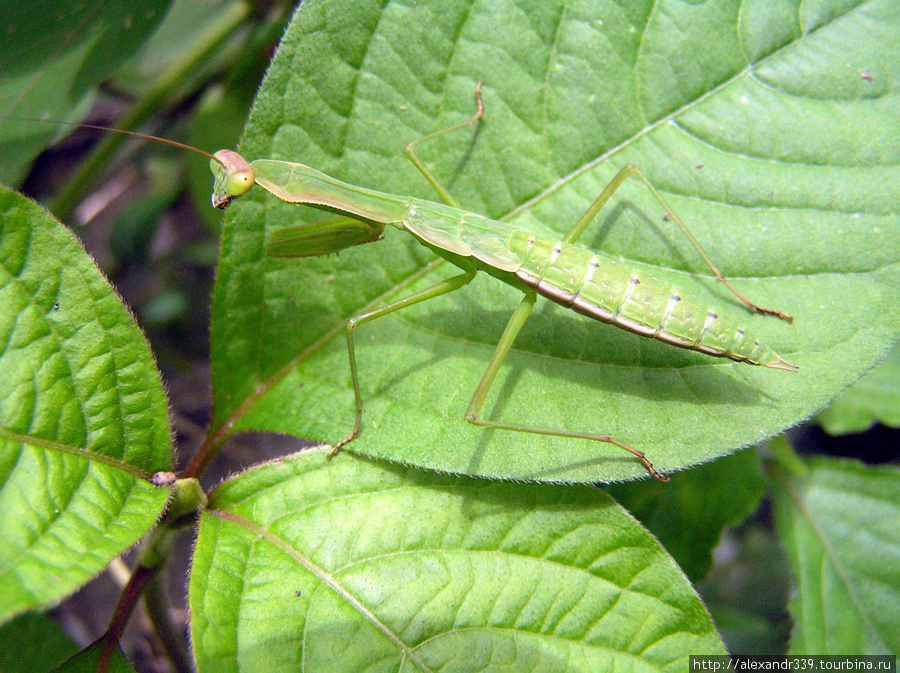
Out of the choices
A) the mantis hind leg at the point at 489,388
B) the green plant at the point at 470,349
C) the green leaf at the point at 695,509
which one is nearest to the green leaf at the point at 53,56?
the green plant at the point at 470,349

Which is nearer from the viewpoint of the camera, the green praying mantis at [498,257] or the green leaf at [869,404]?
the green praying mantis at [498,257]

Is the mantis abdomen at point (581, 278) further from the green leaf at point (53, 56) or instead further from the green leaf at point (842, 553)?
the green leaf at point (53, 56)

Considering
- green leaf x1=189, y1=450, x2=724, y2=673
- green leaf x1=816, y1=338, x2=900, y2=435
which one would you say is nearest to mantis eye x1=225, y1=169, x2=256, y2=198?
green leaf x1=189, y1=450, x2=724, y2=673

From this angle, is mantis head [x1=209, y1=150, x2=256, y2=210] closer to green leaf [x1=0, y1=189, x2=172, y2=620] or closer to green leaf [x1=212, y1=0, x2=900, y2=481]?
green leaf [x1=212, y1=0, x2=900, y2=481]

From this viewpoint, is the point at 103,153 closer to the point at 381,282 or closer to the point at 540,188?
the point at 381,282

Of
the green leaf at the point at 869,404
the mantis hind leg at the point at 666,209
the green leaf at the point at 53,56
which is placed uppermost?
the green leaf at the point at 53,56

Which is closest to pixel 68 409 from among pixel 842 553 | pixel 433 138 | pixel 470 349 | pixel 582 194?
pixel 470 349
